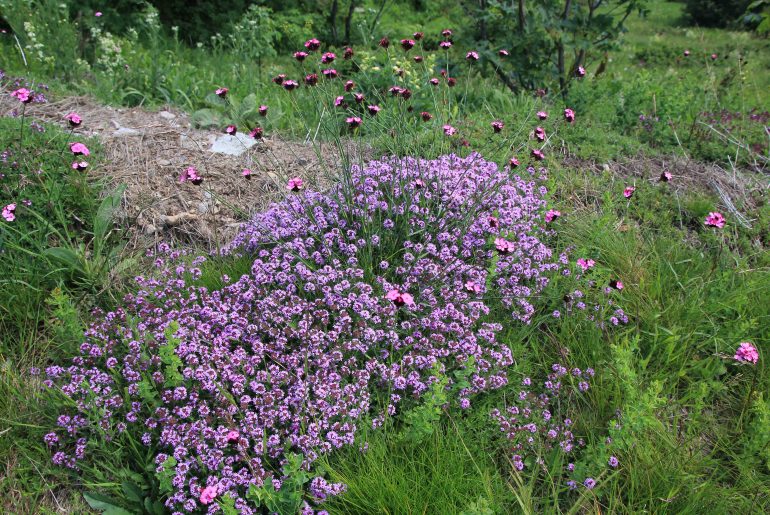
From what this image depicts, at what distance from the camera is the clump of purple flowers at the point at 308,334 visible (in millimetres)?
2381

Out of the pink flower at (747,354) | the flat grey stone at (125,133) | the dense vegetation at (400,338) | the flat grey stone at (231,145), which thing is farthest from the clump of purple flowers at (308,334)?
the flat grey stone at (125,133)

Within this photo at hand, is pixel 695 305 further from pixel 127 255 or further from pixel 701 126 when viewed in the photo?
pixel 127 255

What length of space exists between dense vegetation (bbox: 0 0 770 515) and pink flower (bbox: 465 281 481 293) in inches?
1.9

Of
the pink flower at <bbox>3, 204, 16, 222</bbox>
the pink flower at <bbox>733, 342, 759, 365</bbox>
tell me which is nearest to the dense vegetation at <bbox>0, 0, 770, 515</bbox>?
the pink flower at <bbox>733, 342, 759, 365</bbox>

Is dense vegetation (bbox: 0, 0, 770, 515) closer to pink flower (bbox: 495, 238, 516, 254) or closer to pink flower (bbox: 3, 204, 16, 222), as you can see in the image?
pink flower (bbox: 495, 238, 516, 254)

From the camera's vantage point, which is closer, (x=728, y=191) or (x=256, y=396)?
(x=256, y=396)

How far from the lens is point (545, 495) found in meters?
2.49

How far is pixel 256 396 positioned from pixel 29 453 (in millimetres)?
1046

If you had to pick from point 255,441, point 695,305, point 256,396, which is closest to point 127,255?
point 256,396

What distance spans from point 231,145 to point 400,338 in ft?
8.30

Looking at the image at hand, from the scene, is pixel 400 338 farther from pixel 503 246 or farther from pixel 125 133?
pixel 125 133

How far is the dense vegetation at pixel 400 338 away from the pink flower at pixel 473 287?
0.05 m

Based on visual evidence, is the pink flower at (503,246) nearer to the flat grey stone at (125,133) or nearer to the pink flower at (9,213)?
the pink flower at (9,213)

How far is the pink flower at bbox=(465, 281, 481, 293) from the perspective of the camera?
2837mm
